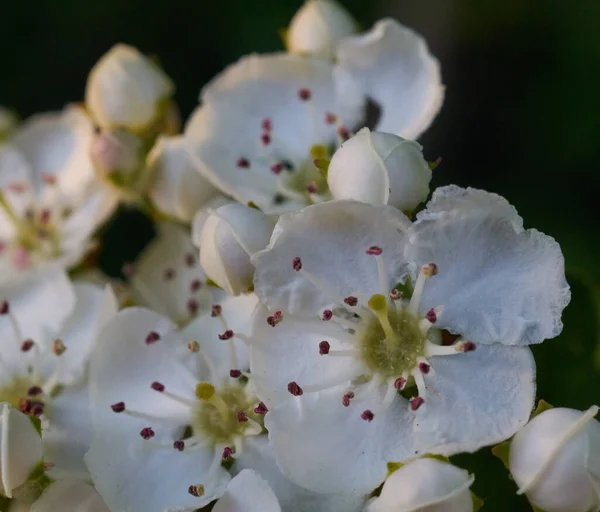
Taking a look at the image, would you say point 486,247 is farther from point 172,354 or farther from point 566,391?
point 172,354

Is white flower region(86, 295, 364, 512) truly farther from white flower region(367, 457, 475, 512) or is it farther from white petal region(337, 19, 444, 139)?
white petal region(337, 19, 444, 139)

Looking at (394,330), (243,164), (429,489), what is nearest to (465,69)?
(243,164)

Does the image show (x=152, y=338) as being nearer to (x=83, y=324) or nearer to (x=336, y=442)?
(x=83, y=324)

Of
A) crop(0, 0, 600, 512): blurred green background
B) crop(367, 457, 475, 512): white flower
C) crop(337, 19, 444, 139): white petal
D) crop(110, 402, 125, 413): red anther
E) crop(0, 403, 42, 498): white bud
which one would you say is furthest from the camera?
crop(0, 0, 600, 512): blurred green background

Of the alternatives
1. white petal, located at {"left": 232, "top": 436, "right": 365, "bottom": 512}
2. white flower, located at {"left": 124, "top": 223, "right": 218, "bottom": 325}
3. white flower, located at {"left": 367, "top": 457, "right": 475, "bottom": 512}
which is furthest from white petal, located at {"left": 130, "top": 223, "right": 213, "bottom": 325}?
white flower, located at {"left": 367, "top": 457, "right": 475, "bottom": 512}

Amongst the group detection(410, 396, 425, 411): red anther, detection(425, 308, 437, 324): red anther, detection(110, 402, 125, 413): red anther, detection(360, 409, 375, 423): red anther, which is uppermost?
detection(425, 308, 437, 324): red anther

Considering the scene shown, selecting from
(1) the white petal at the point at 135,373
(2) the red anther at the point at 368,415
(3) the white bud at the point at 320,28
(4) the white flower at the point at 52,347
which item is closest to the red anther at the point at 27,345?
(4) the white flower at the point at 52,347

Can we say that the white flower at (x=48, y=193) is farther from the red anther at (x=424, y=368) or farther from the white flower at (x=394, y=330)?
the red anther at (x=424, y=368)

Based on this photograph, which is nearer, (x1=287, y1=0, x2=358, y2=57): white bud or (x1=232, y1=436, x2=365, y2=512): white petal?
(x1=232, y1=436, x2=365, y2=512): white petal
